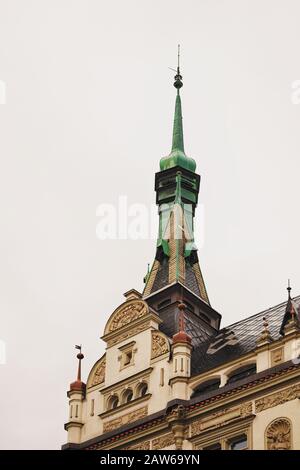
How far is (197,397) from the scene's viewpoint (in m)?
49.2

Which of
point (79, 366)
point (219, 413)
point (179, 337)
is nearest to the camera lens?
point (219, 413)

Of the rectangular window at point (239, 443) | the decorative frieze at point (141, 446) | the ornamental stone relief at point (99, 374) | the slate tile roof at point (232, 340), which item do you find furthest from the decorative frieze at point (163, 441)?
the ornamental stone relief at point (99, 374)

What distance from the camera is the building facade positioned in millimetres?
46594

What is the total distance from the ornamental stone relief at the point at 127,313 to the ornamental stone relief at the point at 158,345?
1.60 metres

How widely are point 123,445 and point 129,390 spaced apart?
3225 mm

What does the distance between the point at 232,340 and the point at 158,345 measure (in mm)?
3585

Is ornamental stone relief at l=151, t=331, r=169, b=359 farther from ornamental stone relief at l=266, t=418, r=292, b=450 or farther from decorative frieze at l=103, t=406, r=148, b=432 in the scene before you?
ornamental stone relief at l=266, t=418, r=292, b=450

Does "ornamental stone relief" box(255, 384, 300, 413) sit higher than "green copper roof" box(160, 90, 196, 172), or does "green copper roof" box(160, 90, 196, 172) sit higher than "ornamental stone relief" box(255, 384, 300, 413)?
"green copper roof" box(160, 90, 196, 172)

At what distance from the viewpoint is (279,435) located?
45281mm

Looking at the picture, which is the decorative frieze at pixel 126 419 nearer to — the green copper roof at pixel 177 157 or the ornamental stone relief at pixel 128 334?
the ornamental stone relief at pixel 128 334

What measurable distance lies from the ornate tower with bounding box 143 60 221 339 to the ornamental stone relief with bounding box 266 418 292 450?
10.5 metres

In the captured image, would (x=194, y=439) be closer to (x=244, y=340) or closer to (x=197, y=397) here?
(x=197, y=397)

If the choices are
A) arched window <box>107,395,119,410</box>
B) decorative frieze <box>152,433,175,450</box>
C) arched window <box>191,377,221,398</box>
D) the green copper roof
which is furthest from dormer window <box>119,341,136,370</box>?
the green copper roof
